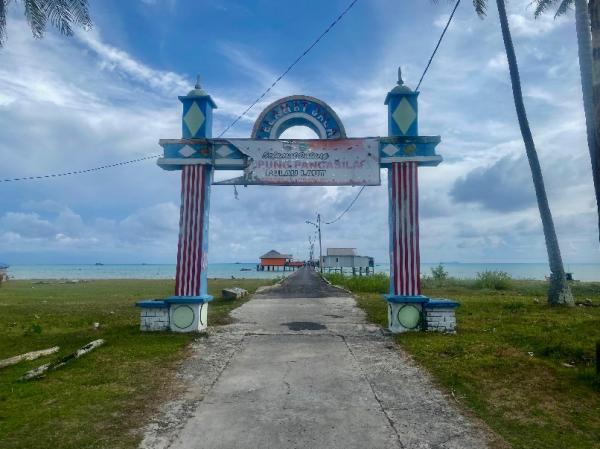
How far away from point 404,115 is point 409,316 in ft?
15.4

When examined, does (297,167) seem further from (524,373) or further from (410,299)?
(524,373)

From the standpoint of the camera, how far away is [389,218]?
411 inches

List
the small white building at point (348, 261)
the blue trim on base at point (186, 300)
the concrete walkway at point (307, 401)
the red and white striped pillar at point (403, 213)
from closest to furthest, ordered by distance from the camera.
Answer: the concrete walkway at point (307, 401), the blue trim on base at point (186, 300), the red and white striped pillar at point (403, 213), the small white building at point (348, 261)

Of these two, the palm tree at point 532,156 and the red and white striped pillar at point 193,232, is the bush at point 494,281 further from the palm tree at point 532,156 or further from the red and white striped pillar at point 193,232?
the red and white striped pillar at point 193,232

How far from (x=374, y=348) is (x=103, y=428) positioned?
518 cm

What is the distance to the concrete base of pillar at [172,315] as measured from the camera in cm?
986

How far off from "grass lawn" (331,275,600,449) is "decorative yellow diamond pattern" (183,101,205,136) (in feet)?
22.0

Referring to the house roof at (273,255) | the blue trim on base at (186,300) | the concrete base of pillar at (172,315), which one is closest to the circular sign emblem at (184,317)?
the concrete base of pillar at (172,315)

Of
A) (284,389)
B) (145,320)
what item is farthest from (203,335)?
(284,389)

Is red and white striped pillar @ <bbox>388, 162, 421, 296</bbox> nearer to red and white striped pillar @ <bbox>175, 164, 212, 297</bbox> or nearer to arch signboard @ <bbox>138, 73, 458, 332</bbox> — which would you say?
arch signboard @ <bbox>138, 73, 458, 332</bbox>

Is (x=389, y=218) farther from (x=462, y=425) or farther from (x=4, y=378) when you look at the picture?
(x=4, y=378)

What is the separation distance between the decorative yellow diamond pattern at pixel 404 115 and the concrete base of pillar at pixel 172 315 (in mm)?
6153

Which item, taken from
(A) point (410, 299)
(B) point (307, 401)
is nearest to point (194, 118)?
(A) point (410, 299)

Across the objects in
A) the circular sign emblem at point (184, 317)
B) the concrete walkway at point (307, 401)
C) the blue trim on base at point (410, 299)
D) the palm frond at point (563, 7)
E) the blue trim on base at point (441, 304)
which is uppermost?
the palm frond at point (563, 7)
